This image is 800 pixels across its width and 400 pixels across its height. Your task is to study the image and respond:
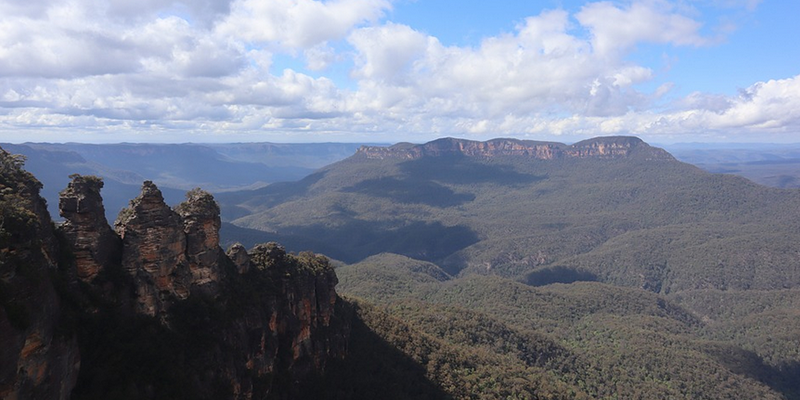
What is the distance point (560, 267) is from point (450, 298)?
75941 mm

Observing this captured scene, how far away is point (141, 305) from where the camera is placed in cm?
2456

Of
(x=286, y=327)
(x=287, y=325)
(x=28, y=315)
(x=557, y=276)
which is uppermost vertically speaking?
(x=28, y=315)

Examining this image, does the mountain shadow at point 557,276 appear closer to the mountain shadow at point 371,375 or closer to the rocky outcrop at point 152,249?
the mountain shadow at point 371,375

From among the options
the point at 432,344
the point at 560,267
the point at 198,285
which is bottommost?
the point at 560,267

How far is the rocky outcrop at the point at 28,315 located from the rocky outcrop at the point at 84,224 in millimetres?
2293

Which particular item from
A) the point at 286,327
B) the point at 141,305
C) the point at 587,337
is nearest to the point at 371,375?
the point at 286,327

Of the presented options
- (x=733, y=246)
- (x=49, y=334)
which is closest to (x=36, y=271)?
(x=49, y=334)

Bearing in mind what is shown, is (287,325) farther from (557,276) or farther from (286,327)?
(557,276)

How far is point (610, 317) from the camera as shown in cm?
9475

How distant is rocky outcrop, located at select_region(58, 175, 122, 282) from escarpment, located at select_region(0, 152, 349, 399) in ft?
0.18

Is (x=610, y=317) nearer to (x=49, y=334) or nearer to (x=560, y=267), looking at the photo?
(x=560, y=267)

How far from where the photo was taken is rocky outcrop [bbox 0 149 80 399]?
14.5 m

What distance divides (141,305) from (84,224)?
222 inches

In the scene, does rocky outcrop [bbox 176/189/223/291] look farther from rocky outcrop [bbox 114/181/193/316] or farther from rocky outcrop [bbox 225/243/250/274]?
rocky outcrop [bbox 225/243/250/274]
